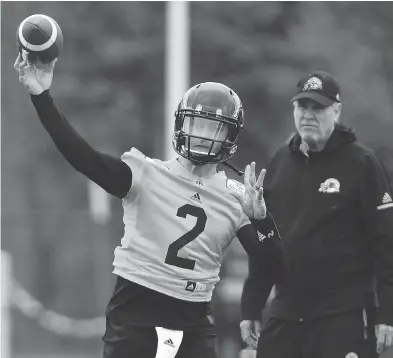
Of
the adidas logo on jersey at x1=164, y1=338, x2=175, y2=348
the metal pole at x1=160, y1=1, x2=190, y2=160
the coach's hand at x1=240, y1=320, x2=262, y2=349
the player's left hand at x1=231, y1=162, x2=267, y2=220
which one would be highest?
the metal pole at x1=160, y1=1, x2=190, y2=160

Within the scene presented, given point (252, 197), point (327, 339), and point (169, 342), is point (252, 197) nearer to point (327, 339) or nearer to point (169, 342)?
point (169, 342)

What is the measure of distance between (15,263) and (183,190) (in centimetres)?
615

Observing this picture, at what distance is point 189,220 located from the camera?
501 centimetres

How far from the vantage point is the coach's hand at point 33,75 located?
4.65m

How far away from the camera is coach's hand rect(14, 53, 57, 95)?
465cm

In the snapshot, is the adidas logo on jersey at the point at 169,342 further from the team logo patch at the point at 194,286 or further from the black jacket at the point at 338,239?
the black jacket at the point at 338,239

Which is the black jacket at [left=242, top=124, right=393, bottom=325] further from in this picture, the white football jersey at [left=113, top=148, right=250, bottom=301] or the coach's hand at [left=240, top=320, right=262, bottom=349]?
the white football jersey at [left=113, top=148, right=250, bottom=301]

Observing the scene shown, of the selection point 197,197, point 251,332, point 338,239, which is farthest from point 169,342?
point 338,239

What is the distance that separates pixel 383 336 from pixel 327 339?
0.89 ft

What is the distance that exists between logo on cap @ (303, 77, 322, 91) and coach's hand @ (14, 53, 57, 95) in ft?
5.79

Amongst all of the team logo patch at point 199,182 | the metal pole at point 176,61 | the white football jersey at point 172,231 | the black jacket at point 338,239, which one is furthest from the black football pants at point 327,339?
the metal pole at point 176,61

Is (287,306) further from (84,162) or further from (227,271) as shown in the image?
(227,271)

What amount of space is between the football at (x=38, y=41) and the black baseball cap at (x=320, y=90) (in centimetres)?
166

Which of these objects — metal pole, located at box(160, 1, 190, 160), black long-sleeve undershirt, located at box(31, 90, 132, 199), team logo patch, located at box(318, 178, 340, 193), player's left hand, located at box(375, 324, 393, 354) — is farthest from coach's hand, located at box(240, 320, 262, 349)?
metal pole, located at box(160, 1, 190, 160)
